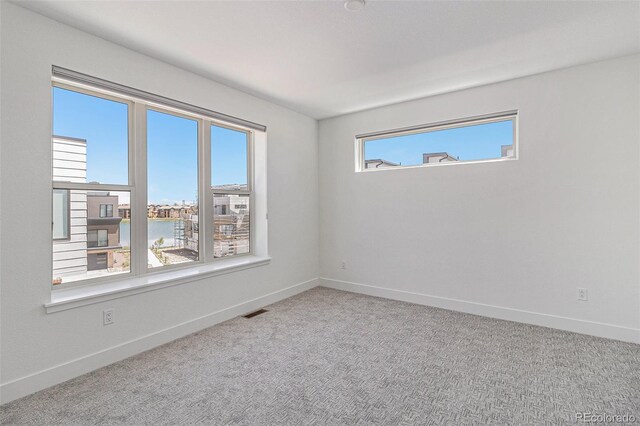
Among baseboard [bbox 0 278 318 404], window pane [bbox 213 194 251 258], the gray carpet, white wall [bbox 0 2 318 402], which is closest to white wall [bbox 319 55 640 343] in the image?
the gray carpet

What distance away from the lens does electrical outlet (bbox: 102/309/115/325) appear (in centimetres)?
239

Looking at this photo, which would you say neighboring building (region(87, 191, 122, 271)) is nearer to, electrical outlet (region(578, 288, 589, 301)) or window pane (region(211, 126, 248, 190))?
window pane (region(211, 126, 248, 190))

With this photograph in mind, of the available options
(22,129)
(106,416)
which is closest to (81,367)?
(106,416)

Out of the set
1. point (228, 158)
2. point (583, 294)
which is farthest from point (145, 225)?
point (583, 294)

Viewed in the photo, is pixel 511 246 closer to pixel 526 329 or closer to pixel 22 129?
pixel 526 329

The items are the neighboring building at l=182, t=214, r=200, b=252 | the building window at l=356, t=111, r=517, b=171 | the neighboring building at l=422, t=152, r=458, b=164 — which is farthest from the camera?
the neighboring building at l=422, t=152, r=458, b=164

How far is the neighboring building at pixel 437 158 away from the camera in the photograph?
3.70 m

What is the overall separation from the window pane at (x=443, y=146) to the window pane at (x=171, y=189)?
231 cm

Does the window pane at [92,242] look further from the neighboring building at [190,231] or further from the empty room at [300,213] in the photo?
the neighboring building at [190,231]

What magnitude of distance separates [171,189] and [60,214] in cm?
92

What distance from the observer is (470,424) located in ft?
5.69

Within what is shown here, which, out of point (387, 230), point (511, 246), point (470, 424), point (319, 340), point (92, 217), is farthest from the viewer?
point (387, 230)

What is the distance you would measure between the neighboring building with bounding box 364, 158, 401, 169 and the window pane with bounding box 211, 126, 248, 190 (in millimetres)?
1657

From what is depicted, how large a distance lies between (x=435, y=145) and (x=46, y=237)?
3.80 meters
